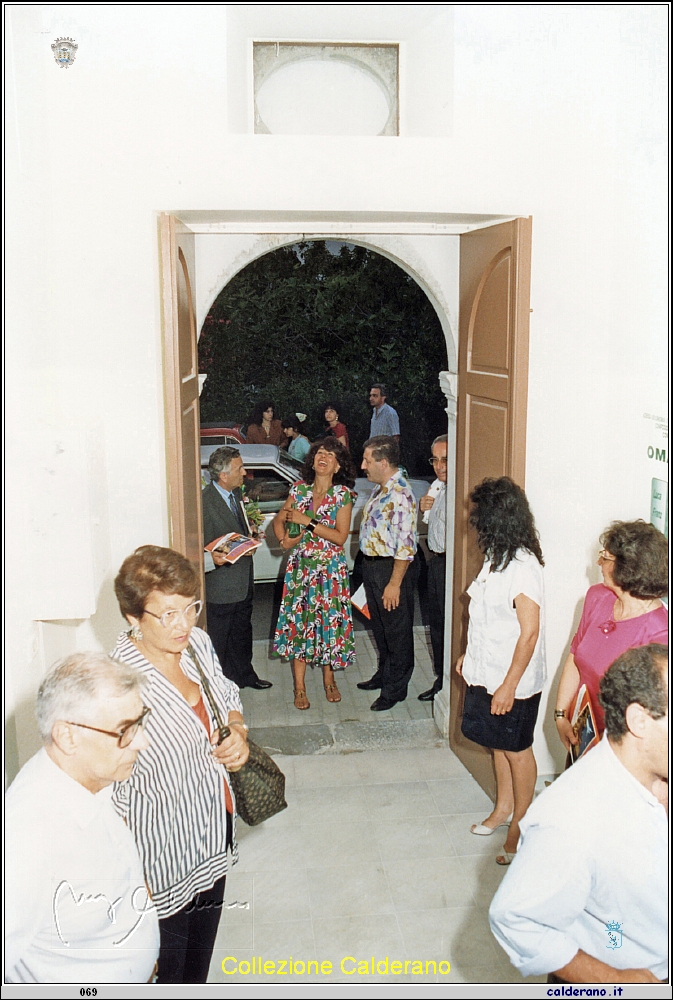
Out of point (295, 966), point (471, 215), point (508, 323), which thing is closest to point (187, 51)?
point (471, 215)

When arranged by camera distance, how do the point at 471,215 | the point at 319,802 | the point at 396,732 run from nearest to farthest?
the point at 471,215 → the point at 319,802 → the point at 396,732

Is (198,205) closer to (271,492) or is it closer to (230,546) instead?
(230,546)

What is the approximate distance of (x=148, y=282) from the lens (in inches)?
98.6

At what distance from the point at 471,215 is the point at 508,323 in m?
0.40

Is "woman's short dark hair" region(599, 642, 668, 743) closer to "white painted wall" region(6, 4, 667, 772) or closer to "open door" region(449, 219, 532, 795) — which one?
"white painted wall" region(6, 4, 667, 772)

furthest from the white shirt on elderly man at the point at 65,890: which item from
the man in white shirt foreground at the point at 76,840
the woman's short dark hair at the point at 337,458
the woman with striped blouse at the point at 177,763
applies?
the woman's short dark hair at the point at 337,458

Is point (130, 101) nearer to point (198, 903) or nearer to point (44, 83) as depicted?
point (44, 83)

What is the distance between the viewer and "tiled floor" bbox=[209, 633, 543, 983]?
227 centimetres

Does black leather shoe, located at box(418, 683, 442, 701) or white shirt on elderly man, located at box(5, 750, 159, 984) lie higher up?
white shirt on elderly man, located at box(5, 750, 159, 984)

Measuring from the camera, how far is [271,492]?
6023 mm

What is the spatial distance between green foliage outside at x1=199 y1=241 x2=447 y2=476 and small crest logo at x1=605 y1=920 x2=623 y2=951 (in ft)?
20.6

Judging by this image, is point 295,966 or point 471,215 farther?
point 471,215

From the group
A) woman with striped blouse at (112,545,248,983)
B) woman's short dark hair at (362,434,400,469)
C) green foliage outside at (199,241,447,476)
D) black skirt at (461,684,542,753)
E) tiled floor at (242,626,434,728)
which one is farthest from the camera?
green foliage outside at (199,241,447,476)

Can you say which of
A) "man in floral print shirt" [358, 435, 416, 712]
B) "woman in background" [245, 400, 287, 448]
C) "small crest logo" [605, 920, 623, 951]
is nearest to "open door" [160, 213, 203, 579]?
"man in floral print shirt" [358, 435, 416, 712]
